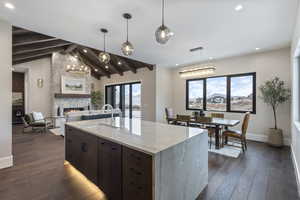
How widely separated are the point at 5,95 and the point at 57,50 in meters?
5.71

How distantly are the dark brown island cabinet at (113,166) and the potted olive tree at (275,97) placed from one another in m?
4.53

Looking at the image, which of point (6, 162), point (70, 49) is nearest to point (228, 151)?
point (6, 162)

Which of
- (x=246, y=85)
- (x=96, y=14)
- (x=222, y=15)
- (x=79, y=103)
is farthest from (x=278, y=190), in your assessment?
(x=79, y=103)

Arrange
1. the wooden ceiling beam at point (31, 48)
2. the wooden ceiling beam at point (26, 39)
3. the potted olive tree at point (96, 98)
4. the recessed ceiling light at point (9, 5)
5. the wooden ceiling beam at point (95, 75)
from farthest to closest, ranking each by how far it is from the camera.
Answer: the wooden ceiling beam at point (95, 75) → the potted olive tree at point (96, 98) → the wooden ceiling beam at point (31, 48) → the wooden ceiling beam at point (26, 39) → the recessed ceiling light at point (9, 5)

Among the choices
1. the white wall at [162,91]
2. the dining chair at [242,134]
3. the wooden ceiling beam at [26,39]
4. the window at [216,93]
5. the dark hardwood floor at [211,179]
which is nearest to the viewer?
the dark hardwood floor at [211,179]

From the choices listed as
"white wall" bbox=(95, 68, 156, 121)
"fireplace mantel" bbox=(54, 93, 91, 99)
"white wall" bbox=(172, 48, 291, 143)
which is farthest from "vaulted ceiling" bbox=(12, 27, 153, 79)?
"white wall" bbox=(172, 48, 291, 143)

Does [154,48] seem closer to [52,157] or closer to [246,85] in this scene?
[246,85]

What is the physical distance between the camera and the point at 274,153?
3.57 meters

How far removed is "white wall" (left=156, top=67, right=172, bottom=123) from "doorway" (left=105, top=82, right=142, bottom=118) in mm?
1334

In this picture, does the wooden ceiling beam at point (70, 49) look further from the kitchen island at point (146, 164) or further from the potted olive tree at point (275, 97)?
the potted olive tree at point (275, 97)

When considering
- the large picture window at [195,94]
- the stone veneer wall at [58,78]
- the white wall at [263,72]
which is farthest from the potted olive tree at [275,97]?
the stone veneer wall at [58,78]

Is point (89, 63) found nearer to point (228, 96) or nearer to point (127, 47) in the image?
point (127, 47)

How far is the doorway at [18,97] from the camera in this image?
298 inches

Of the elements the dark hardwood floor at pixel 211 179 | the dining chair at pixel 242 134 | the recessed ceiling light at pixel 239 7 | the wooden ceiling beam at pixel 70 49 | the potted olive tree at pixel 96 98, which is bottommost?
the dark hardwood floor at pixel 211 179
